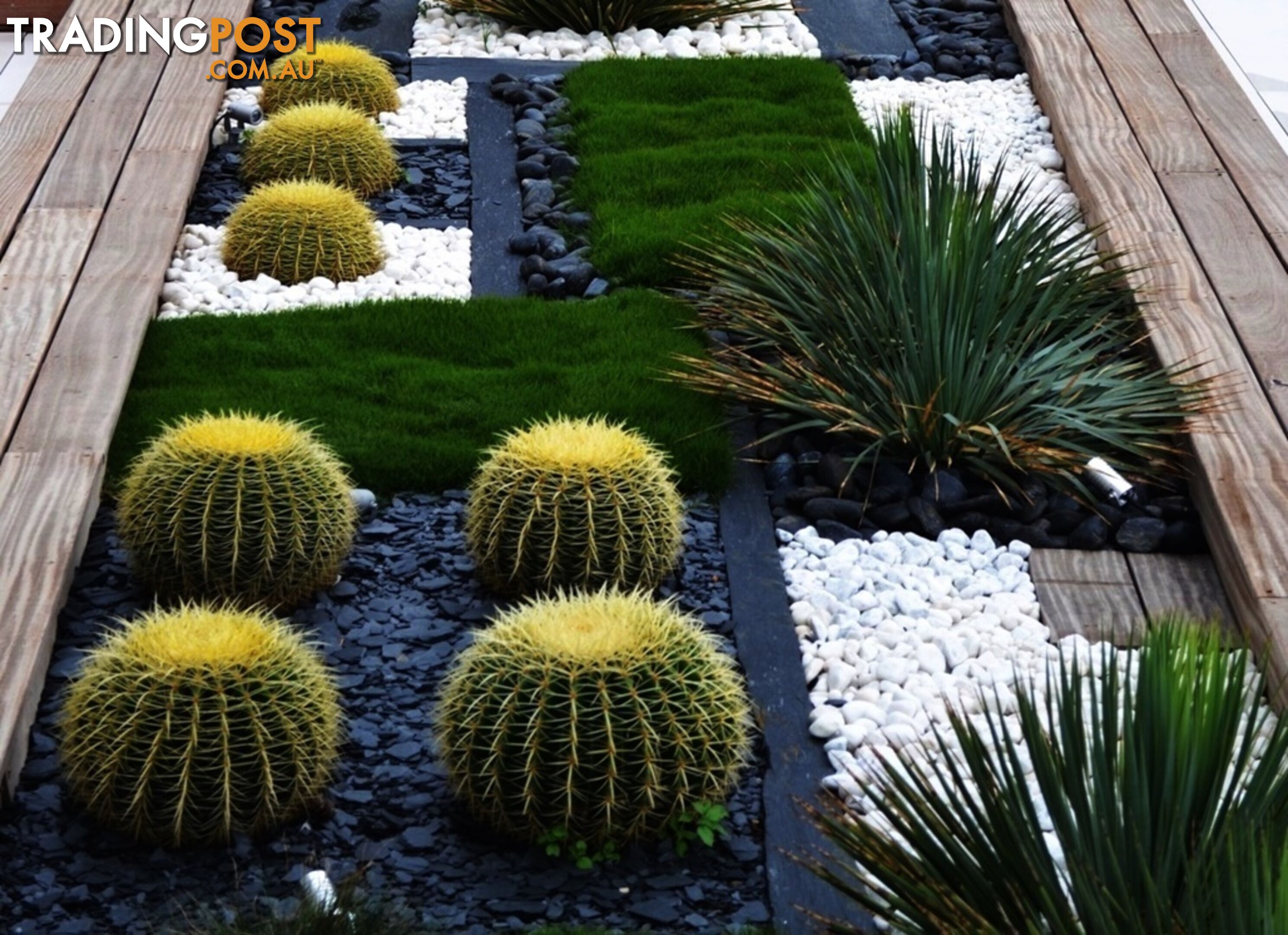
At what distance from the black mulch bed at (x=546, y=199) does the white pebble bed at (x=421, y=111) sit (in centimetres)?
17

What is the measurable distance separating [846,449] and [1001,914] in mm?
2117

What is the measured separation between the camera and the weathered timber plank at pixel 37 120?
5246 mm

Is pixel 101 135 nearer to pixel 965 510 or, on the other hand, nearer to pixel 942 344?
pixel 942 344

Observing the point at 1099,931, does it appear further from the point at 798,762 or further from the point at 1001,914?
the point at 798,762

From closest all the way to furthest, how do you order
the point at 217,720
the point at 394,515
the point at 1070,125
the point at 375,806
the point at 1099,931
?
the point at 1099,931, the point at 217,720, the point at 375,806, the point at 394,515, the point at 1070,125

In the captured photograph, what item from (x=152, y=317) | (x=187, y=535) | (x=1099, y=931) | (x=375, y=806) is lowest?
(x=1099, y=931)

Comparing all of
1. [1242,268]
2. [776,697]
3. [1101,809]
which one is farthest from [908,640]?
[1242,268]

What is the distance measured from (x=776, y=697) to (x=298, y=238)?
2290 millimetres

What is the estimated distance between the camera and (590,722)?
2.80 meters

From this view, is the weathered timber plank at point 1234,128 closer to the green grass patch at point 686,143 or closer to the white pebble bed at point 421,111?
the green grass patch at point 686,143

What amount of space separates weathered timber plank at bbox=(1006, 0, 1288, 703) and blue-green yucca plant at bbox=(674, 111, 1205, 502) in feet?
0.42

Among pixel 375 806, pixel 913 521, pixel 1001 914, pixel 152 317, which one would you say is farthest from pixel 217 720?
pixel 152 317

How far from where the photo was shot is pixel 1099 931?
1955 millimetres

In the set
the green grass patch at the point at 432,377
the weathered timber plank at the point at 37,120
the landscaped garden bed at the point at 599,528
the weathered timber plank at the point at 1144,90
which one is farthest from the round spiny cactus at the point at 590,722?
the weathered timber plank at the point at 1144,90
